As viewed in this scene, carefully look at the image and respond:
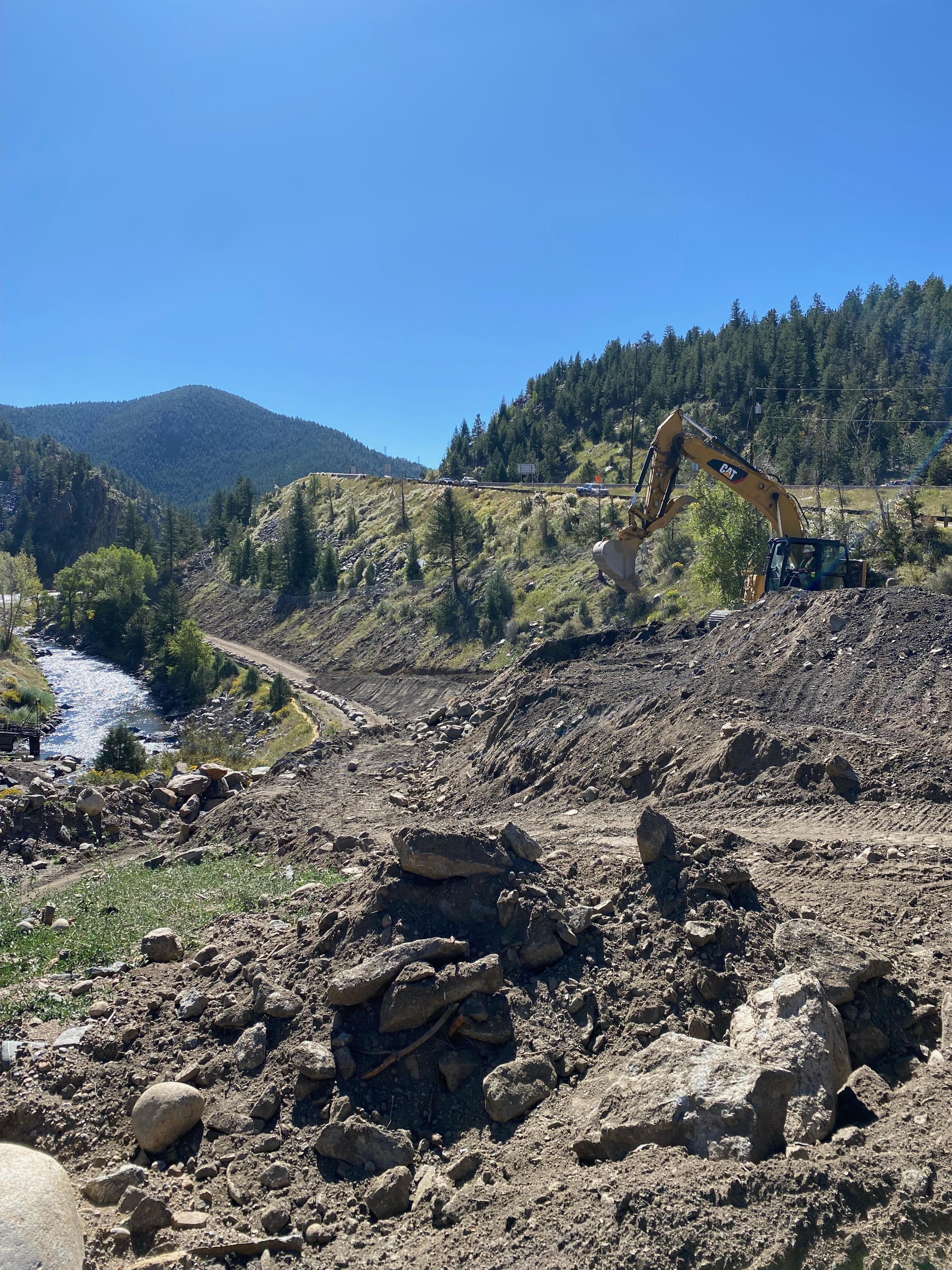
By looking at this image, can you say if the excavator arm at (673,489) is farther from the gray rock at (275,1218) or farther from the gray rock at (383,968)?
the gray rock at (275,1218)

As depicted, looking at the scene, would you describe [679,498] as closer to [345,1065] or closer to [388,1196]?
[345,1065]

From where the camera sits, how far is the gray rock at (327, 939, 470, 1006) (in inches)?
267

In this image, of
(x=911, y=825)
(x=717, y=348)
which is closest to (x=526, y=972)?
(x=911, y=825)

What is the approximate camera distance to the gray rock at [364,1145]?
574 centimetres

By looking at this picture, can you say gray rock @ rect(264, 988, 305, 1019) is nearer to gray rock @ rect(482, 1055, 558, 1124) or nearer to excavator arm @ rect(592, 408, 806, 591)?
gray rock @ rect(482, 1055, 558, 1124)

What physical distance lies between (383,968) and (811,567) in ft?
64.1

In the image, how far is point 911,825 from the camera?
1160 centimetres

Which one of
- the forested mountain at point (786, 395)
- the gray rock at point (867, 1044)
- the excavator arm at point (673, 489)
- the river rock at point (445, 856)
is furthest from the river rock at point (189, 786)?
the forested mountain at point (786, 395)

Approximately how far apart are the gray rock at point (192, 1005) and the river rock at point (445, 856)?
7.14 ft

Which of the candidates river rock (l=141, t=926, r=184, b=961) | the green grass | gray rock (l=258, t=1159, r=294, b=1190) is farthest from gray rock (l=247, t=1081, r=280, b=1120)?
river rock (l=141, t=926, r=184, b=961)

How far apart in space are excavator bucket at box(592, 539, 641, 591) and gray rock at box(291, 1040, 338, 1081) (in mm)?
19799

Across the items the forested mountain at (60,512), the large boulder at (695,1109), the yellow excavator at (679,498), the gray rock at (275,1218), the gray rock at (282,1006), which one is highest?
the forested mountain at (60,512)

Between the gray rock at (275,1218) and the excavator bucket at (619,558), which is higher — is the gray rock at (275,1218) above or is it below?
below

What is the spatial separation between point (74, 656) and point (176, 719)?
93.4 ft
